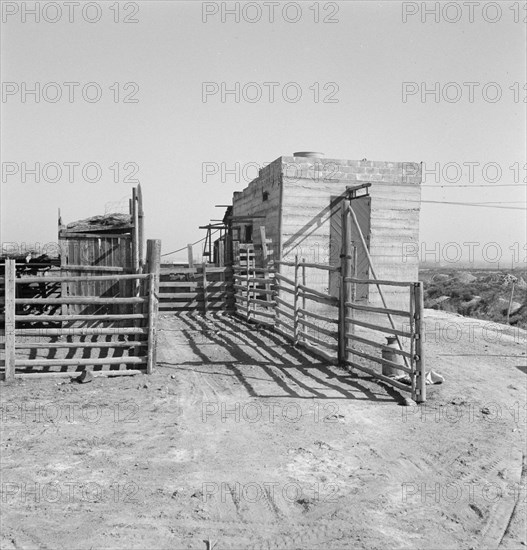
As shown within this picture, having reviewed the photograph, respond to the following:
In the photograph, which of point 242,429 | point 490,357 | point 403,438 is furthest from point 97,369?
point 490,357

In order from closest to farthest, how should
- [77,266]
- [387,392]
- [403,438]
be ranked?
[403,438] < [387,392] < [77,266]

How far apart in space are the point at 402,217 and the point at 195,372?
29.2 feet

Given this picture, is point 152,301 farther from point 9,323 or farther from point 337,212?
point 337,212

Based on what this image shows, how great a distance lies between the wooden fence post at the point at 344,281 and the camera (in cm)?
875

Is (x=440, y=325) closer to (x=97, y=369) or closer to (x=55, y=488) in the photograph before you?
(x=97, y=369)

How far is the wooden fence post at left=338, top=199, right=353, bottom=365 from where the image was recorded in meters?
8.75

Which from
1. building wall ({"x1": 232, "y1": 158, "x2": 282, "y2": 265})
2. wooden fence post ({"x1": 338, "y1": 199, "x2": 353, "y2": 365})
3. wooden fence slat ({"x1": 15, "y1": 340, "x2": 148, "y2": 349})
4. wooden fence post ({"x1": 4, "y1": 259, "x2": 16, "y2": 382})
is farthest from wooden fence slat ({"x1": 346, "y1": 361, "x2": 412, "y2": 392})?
building wall ({"x1": 232, "y1": 158, "x2": 282, "y2": 265})

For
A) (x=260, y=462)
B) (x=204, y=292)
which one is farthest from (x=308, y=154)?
(x=260, y=462)

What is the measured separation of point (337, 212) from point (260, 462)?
10.4m

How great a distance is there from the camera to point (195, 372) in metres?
8.27

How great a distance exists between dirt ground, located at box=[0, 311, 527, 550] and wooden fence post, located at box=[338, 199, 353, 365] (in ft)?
1.56

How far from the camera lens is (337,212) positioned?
14.6 m

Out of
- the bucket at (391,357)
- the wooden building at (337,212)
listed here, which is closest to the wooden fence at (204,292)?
the wooden building at (337,212)

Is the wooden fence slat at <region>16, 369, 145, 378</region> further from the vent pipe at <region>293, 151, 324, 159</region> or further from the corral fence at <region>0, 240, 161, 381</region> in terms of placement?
the vent pipe at <region>293, 151, 324, 159</region>
